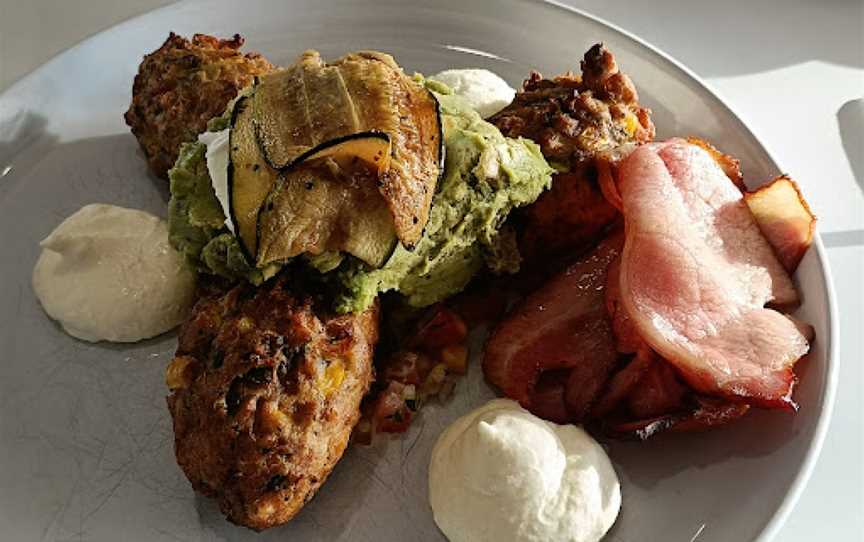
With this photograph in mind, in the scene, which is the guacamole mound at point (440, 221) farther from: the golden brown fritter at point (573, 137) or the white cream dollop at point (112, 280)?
the white cream dollop at point (112, 280)

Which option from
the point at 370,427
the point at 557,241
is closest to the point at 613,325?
the point at 557,241

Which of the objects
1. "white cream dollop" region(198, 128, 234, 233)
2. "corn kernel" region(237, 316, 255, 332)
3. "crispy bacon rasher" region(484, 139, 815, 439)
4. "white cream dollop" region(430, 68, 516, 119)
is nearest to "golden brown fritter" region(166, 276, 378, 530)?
"corn kernel" region(237, 316, 255, 332)

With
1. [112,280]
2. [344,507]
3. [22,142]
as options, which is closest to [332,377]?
[344,507]

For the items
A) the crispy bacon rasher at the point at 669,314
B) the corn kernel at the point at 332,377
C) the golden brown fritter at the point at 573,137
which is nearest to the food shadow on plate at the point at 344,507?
the corn kernel at the point at 332,377

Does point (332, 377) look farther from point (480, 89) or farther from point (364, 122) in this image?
point (480, 89)

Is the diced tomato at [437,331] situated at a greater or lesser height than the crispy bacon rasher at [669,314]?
lesser
